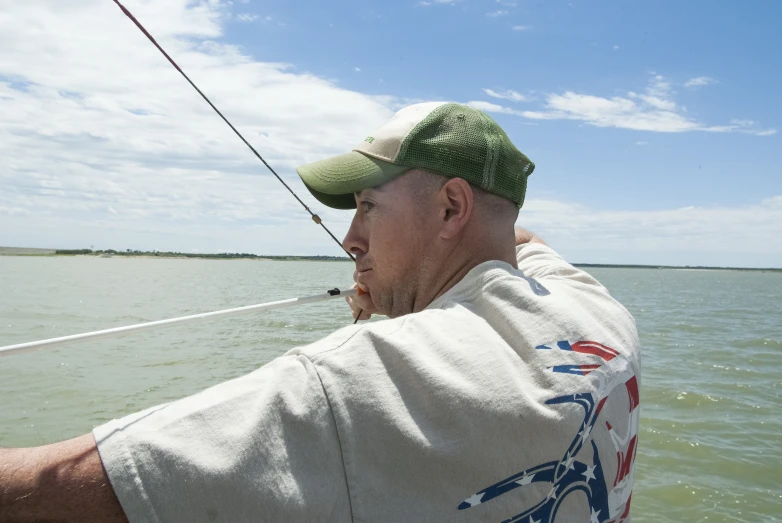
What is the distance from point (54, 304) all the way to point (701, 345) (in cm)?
1853

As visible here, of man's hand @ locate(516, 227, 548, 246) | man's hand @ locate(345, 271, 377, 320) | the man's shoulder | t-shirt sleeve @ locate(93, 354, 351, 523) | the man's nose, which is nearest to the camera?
t-shirt sleeve @ locate(93, 354, 351, 523)

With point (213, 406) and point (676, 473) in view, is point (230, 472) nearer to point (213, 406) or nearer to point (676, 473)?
point (213, 406)

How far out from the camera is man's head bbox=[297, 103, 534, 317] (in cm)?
157

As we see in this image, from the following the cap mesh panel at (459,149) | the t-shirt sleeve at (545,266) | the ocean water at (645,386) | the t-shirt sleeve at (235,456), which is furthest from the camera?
the ocean water at (645,386)

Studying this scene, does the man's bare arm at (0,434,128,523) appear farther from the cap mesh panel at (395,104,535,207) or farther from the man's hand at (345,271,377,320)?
the man's hand at (345,271,377,320)

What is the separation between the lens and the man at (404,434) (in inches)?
35.9

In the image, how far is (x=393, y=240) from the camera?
1.69m

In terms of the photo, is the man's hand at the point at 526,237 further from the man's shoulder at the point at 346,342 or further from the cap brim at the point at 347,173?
the man's shoulder at the point at 346,342

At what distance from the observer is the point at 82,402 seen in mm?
8422

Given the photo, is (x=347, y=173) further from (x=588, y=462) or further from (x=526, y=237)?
(x=526, y=237)

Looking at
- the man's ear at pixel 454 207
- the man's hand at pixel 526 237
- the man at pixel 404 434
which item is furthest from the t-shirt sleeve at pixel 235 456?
the man's hand at pixel 526 237

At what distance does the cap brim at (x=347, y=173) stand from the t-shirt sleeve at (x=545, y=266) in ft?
1.73

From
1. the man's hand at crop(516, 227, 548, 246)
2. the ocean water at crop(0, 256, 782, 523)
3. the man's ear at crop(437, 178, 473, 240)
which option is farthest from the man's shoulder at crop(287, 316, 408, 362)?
the ocean water at crop(0, 256, 782, 523)

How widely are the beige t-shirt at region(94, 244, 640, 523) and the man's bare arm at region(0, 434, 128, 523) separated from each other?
0.09 ft
